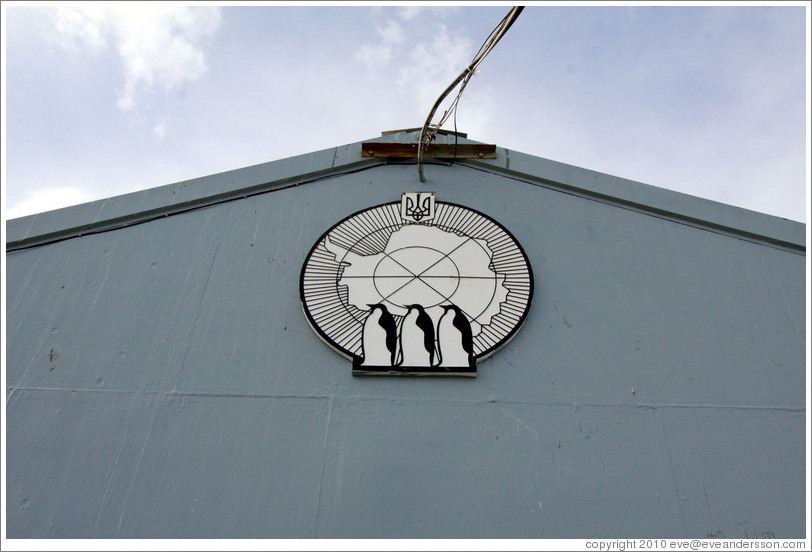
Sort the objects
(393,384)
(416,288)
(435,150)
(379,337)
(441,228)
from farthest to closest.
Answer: (435,150)
(441,228)
(416,288)
(379,337)
(393,384)

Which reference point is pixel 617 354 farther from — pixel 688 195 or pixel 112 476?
pixel 112 476

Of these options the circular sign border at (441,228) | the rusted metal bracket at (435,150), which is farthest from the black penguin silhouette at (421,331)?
the rusted metal bracket at (435,150)

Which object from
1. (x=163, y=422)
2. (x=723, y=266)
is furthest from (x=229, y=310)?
(x=723, y=266)

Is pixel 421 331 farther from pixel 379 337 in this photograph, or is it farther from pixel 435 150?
pixel 435 150

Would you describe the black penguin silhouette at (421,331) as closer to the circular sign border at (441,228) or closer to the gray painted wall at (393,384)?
the gray painted wall at (393,384)

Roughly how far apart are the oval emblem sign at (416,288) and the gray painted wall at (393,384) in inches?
4.7

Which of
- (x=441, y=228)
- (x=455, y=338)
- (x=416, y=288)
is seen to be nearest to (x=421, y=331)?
(x=455, y=338)

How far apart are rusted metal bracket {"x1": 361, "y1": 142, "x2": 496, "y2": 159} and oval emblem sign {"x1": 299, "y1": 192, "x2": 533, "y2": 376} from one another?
60 cm

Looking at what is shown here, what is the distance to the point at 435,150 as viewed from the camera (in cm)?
575

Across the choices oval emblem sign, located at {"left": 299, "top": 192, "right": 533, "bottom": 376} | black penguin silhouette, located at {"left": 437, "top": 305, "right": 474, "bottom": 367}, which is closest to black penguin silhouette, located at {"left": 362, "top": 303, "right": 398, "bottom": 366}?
oval emblem sign, located at {"left": 299, "top": 192, "right": 533, "bottom": 376}

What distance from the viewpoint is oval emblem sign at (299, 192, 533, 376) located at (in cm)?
438

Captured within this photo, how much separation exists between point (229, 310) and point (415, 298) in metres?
1.29

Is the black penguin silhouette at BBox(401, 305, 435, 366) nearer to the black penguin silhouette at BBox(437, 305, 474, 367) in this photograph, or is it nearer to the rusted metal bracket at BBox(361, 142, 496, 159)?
the black penguin silhouette at BBox(437, 305, 474, 367)

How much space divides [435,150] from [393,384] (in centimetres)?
229
